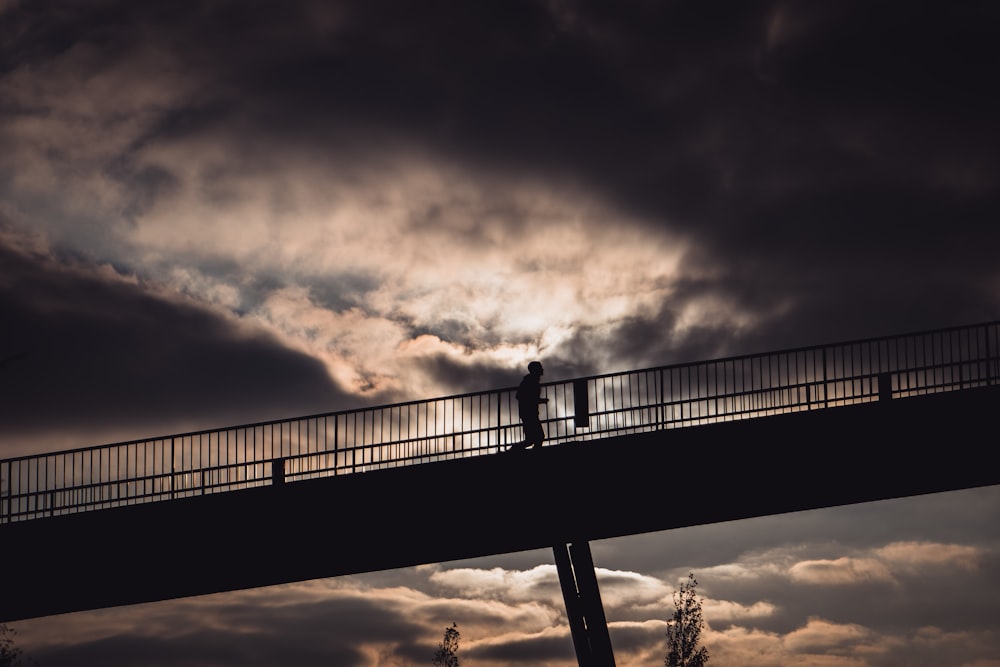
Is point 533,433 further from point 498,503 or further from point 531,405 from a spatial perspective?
point 498,503

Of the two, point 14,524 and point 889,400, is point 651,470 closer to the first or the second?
point 889,400

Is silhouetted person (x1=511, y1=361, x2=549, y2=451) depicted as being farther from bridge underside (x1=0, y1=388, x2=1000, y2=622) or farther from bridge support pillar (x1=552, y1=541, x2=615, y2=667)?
bridge support pillar (x1=552, y1=541, x2=615, y2=667)

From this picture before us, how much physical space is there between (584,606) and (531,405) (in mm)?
4707

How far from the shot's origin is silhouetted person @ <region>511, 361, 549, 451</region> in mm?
23703

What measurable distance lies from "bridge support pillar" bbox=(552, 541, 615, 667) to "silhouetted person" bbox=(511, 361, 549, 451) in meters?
2.70

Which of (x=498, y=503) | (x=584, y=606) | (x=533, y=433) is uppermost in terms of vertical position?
(x=533, y=433)

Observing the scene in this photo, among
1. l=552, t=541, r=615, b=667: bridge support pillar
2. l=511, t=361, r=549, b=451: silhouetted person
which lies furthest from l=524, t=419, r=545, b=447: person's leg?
l=552, t=541, r=615, b=667: bridge support pillar

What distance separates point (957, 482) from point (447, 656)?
28932 millimetres

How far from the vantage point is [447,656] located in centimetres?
4744

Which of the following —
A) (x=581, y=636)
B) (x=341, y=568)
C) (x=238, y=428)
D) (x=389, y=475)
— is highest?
(x=238, y=428)

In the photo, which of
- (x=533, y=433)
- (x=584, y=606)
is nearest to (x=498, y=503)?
(x=533, y=433)

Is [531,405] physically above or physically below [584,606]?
above

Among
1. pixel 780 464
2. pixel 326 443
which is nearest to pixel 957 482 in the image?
pixel 780 464

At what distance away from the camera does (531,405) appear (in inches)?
939
